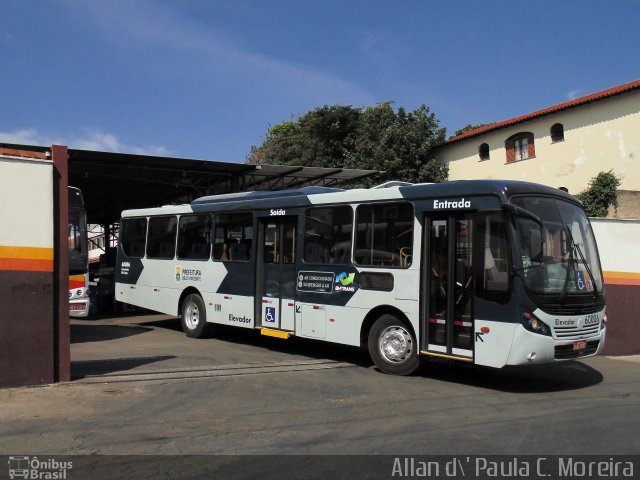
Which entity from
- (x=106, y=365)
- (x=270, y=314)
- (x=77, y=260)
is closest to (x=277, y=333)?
(x=270, y=314)

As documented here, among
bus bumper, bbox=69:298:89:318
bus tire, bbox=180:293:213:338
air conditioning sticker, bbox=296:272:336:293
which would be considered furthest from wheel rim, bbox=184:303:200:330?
air conditioning sticker, bbox=296:272:336:293

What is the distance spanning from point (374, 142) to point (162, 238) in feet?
54.7

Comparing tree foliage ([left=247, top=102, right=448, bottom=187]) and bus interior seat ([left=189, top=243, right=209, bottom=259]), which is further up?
tree foliage ([left=247, top=102, right=448, bottom=187])

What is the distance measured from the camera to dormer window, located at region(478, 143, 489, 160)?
2688 centimetres

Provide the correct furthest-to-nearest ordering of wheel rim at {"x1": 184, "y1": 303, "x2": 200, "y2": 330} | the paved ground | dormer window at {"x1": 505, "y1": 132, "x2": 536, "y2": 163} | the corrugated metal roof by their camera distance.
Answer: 1. dormer window at {"x1": 505, "y1": 132, "x2": 536, "y2": 163}
2. the corrugated metal roof
3. wheel rim at {"x1": 184, "y1": 303, "x2": 200, "y2": 330}
4. the paved ground

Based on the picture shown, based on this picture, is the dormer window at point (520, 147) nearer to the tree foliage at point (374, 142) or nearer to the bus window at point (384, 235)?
the tree foliage at point (374, 142)

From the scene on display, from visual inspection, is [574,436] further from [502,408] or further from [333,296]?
[333,296]

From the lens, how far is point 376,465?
4.76 meters

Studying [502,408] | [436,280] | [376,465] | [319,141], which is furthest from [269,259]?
[319,141]

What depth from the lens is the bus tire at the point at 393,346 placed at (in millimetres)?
8438

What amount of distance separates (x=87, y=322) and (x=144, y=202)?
42.8 ft

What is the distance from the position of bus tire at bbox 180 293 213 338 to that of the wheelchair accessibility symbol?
1920 millimetres

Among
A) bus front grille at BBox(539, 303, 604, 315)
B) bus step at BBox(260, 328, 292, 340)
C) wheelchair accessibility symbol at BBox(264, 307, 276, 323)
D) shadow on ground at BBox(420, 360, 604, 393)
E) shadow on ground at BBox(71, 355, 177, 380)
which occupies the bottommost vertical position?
shadow on ground at BBox(420, 360, 604, 393)

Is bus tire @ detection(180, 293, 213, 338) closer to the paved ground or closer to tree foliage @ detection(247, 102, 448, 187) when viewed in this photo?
the paved ground
